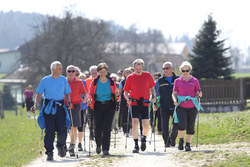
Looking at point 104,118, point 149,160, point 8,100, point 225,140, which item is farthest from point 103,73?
point 8,100

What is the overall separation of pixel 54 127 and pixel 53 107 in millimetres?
462

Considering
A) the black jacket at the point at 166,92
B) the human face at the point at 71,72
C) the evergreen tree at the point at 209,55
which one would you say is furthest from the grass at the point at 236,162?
the evergreen tree at the point at 209,55

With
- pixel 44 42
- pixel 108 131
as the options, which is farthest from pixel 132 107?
pixel 44 42

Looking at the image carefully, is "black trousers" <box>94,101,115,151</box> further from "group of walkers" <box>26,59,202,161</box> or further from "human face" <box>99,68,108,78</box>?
"human face" <box>99,68,108,78</box>

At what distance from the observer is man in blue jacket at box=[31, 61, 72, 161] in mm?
9688

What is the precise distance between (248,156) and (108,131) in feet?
9.75

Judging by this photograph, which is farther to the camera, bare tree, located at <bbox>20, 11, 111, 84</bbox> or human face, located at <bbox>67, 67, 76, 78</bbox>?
bare tree, located at <bbox>20, 11, 111, 84</bbox>

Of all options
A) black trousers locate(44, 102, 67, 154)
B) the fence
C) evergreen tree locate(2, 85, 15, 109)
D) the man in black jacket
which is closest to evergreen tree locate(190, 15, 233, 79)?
the fence

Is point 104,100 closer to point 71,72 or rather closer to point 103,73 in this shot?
point 103,73

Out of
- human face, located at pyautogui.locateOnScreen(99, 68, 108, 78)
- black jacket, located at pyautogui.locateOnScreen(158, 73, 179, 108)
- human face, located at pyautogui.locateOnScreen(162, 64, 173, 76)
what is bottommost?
black jacket, located at pyautogui.locateOnScreen(158, 73, 179, 108)

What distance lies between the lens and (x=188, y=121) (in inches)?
404

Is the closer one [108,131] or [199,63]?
[108,131]

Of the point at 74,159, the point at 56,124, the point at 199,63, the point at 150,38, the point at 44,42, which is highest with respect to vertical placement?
the point at 150,38

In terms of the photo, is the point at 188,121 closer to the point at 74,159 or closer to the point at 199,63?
the point at 74,159
